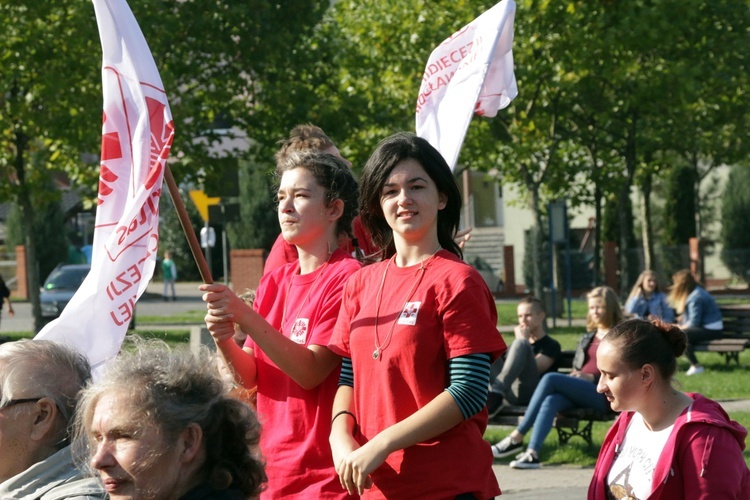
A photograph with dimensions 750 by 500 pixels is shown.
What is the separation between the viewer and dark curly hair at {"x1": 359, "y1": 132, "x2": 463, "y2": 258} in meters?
3.78

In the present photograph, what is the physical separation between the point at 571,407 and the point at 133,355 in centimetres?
685

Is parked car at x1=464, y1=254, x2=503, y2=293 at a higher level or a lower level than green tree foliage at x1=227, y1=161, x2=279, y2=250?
lower

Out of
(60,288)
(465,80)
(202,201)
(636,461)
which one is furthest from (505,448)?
(60,288)

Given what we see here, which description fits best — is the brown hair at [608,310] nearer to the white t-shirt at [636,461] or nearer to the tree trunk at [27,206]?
the white t-shirt at [636,461]

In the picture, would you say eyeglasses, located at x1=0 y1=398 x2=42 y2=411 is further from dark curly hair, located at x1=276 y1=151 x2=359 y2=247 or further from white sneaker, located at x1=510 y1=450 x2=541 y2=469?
white sneaker, located at x1=510 y1=450 x2=541 y2=469

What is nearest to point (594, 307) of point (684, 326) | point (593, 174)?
point (684, 326)

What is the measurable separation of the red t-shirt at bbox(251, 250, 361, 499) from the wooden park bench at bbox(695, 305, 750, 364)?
12281 mm

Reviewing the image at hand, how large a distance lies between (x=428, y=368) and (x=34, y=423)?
3.68ft

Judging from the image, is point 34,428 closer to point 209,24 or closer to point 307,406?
point 307,406

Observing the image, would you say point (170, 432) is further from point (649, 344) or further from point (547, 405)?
point (547, 405)

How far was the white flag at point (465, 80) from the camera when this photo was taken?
5.70 metres

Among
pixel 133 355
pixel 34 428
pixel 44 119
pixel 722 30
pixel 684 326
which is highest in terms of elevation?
pixel 722 30

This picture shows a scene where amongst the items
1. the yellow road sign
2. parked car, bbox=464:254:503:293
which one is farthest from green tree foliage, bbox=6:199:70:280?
the yellow road sign

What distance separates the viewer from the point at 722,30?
25.3 meters
